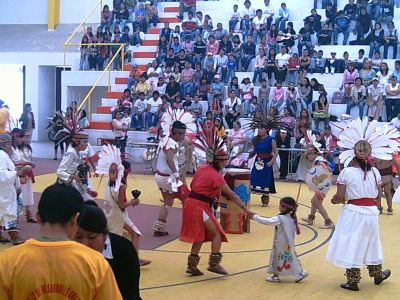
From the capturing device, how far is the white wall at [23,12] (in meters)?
29.1

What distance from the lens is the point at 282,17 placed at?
23.7m

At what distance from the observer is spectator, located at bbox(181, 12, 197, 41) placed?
2397 centimetres

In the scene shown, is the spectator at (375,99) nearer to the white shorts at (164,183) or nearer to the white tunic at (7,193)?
the white shorts at (164,183)

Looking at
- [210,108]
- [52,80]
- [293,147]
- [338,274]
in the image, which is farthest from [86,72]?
[338,274]

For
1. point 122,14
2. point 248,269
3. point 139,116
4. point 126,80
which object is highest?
point 122,14

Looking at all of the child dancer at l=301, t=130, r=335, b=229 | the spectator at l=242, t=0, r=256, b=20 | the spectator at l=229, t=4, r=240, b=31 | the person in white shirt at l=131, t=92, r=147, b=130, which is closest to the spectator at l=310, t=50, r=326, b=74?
the spectator at l=229, t=4, r=240, b=31

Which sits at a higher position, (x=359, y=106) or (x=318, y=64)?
(x=318, y=64)

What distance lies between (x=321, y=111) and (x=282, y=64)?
3213 mm

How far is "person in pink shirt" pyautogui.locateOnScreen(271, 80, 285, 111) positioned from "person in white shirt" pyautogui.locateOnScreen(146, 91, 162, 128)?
135 inches

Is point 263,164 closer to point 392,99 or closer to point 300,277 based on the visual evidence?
point 300,277

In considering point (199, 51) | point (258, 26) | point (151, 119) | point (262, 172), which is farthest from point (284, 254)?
point (258, 26)

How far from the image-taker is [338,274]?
796cm

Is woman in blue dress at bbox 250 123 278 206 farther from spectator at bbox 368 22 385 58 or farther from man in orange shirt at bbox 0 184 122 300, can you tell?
man in orange shirt at bbox 0 184 122 300

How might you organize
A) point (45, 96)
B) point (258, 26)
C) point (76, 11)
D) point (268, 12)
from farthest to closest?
1. point (76, 11)
2. point (45, 96)
3. point (268, 12)
4. point (258, 26)
